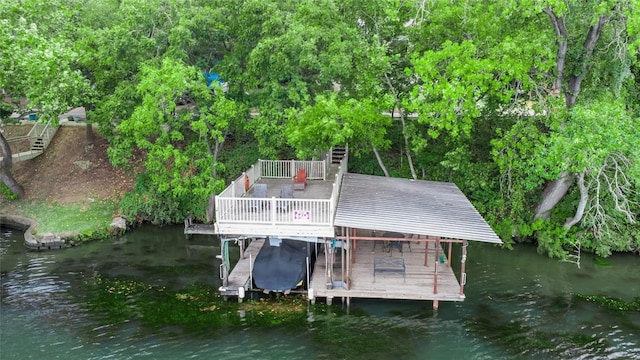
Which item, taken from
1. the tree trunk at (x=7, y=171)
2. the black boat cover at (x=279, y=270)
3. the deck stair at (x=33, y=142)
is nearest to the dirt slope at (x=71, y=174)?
the deck stair at (x=33, y=142)

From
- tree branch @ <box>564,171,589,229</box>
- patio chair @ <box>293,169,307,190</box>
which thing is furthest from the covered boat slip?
tree branch @ <box>564,171,589,229</box>

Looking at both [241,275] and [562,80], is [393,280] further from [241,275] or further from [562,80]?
[562,80]

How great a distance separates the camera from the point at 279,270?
1759cm

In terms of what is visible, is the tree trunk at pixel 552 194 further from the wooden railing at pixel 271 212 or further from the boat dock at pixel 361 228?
the wooden railing at pixel 271 212

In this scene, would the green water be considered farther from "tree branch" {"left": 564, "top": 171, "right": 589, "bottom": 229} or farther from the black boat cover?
"tree branch" {"left": 564, "top": 171, "right": 589, "bottom": 229}

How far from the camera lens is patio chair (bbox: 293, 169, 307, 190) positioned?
21.1 metres

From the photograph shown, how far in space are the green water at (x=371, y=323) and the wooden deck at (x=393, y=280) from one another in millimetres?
715

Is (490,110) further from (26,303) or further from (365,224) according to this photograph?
(26,303)

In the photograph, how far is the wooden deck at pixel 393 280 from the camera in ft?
54.9

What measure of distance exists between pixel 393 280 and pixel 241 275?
5.51 m

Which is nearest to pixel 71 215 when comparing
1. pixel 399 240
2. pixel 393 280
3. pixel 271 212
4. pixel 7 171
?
pixel 7 171

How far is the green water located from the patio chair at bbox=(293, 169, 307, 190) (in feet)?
15.5

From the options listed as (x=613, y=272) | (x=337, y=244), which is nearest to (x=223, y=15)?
(x=337, y=244)

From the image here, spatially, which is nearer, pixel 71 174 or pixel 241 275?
pixel 241 275
